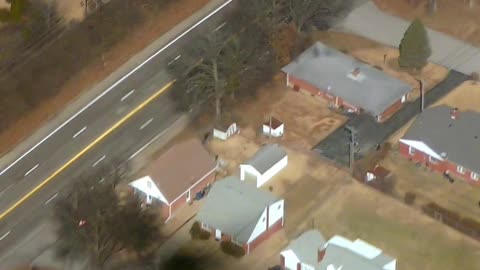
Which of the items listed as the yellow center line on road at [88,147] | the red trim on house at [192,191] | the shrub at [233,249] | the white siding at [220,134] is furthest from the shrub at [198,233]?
the yellow center line on road at [88,147]

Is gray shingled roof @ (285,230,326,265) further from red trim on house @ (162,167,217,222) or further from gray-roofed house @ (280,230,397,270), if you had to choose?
red trim on house @ (162,167,217,222)

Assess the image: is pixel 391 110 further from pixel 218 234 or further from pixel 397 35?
pixel 218 234

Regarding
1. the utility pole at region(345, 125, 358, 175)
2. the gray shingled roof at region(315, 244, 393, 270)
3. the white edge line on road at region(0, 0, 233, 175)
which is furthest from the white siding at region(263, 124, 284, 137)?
the gray shingled roof at region(315, 244, 393, 270)

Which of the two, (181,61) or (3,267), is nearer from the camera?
(3,267)

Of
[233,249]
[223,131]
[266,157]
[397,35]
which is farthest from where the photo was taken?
[397,35]

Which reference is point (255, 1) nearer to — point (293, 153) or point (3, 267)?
point (293, 153)

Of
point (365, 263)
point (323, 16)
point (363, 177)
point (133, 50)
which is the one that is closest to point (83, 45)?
point (133, 50)

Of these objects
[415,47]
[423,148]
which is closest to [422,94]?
[415,47]
